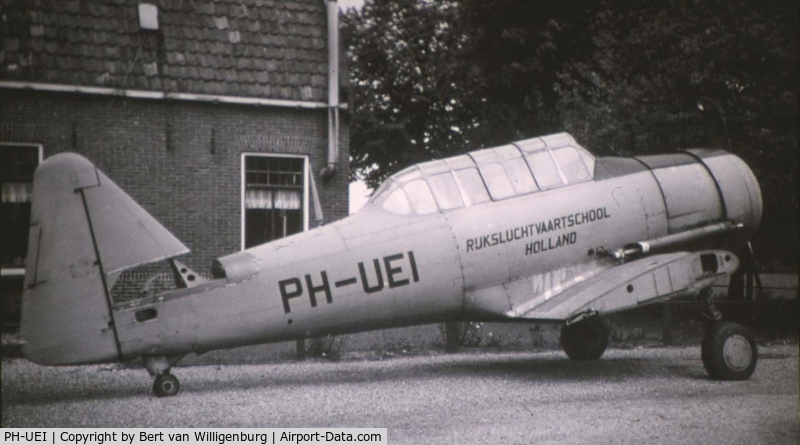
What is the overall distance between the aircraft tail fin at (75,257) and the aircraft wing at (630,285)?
13.7 ft

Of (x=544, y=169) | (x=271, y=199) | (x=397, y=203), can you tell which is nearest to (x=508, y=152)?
(x=544, y=169)

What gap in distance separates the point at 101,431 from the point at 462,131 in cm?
2135

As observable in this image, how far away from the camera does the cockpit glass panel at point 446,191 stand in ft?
27.3

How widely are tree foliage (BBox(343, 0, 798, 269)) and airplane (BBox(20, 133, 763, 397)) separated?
6.96 ft

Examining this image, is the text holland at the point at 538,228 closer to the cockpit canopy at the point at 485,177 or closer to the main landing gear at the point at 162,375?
the cockpit canopy at the point at 485,177

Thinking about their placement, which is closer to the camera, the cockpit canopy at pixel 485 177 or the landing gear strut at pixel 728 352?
the landing gear strut at pixel 728 352

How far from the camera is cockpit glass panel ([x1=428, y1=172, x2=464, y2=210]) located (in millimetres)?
8320

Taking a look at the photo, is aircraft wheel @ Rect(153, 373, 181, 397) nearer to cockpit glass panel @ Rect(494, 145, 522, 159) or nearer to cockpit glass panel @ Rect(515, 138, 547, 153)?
cockpit glass panel @ Rect(494, 145, 522, 159)

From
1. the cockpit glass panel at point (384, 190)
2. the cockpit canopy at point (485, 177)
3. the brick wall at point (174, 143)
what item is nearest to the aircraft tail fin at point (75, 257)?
the cockpit glass panel at point (384, 190)

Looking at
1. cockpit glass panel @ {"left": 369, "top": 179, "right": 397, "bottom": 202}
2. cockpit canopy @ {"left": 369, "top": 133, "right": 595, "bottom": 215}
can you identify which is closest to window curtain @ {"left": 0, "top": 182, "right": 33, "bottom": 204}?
cockpit glass panel @ {"left": 369, "top": 179, "right": 397, "bottom": 202}

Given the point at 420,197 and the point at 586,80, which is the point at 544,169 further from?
the point at 586,80

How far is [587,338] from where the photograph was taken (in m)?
9.77

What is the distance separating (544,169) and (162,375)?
4872 millimetres

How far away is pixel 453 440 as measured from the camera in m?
5.45
